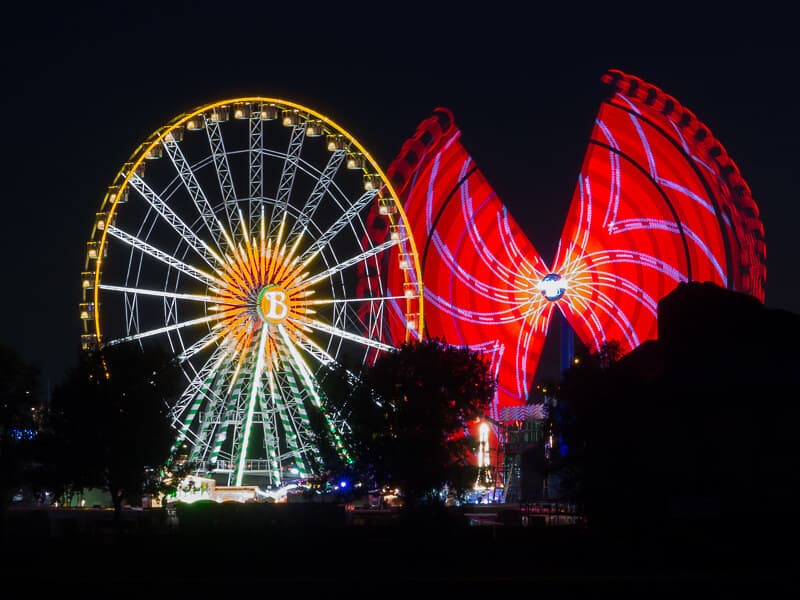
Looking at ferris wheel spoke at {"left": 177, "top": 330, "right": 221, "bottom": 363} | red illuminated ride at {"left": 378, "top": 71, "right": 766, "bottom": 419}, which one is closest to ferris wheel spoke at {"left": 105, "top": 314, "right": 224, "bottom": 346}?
ferris wheel spoke at {"left": 177, "top": 330, "right": 221, "bottom": 363}

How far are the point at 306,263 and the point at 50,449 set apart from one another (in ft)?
32.5

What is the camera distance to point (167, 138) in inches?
1572

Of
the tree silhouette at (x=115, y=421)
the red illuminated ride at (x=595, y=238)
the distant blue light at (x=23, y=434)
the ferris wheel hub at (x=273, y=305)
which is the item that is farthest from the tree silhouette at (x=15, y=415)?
the red illuminated ride at (x=595, y=238)

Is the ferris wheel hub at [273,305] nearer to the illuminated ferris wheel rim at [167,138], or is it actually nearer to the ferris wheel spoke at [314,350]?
the ferris wheel spoke at [314,350]

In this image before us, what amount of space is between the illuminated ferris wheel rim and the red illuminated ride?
858 centimetres

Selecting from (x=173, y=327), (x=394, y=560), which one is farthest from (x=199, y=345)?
(x=394, y=560)

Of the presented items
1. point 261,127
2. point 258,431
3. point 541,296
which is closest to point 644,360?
point 261,127

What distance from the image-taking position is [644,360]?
33500 mm

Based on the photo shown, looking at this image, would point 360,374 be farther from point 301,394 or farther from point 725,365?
point 725,365

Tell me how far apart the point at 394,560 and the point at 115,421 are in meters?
15.5

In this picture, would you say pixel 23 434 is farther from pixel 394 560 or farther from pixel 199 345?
pixel 394 560

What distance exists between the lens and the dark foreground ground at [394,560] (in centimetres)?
2030

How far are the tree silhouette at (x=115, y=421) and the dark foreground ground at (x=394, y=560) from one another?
27.8 ft

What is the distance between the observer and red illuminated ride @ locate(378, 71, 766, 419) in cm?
4766
